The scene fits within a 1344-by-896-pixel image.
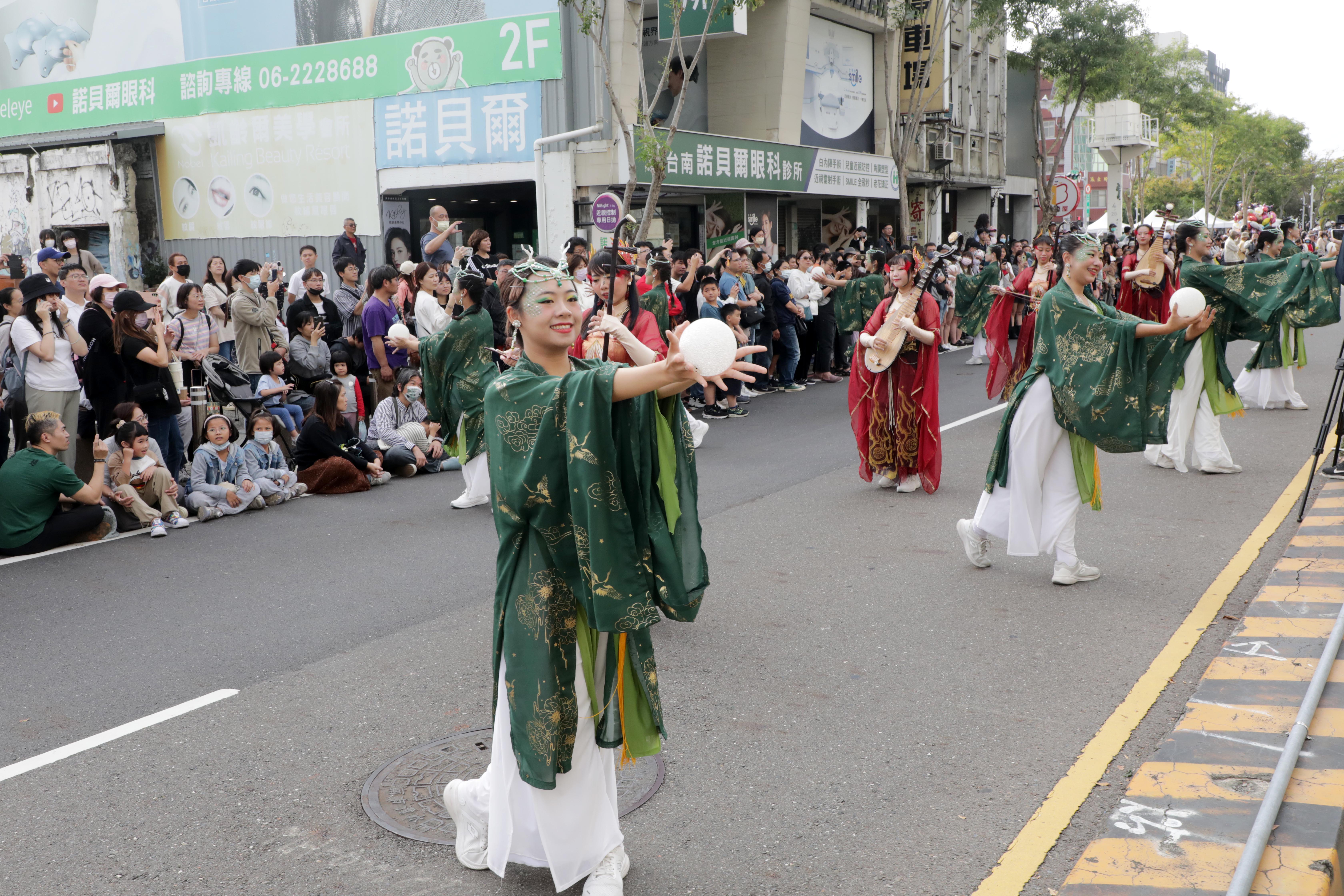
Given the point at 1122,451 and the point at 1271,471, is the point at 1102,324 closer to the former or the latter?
the point at 1122,451

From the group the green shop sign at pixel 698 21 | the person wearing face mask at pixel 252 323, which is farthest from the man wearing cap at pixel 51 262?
the green shop sign at pixel 698 21

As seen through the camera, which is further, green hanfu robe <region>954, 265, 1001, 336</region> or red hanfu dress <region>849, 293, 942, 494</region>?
green hanfu robe <region>954, 265, 1001, 336</region>

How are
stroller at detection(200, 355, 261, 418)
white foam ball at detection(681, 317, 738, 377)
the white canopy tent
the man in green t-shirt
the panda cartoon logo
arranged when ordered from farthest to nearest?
the white canopy tent → the panda cartoon logo → stroller at detection(200, 355, 261, 418) → the man in green t-shirt → white foam ball at detection(681, 317, 738, 377)

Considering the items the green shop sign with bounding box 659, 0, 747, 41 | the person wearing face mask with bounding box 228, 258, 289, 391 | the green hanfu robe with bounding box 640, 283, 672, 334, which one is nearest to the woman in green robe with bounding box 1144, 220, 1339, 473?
the green hanfu robe with bounding box 640, 283, 672, 334

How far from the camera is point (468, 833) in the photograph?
3.39m

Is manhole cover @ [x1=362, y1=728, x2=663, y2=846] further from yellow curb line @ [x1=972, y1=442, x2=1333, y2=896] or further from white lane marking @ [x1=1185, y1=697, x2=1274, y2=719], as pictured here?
white lane marking @ [x1=1185, y1=697, x2=1274, y2=719]

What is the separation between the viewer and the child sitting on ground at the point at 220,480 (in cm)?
849

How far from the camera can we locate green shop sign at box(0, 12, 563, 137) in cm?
1814

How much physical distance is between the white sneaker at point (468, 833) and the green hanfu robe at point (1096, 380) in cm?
369

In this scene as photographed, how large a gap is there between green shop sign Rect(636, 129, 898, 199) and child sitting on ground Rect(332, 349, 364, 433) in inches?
305

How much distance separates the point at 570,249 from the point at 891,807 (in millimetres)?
7335

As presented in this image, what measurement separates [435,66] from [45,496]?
13.0m

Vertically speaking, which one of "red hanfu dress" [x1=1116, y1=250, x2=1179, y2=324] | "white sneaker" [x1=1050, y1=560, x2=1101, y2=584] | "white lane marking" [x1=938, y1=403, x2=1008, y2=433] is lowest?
"white sneaker" [x1=1050, y1=560, x2=1101, y2=584]

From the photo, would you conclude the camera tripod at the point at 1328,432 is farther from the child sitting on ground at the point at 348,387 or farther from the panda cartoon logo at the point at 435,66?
the panda cartoon logo at the point at 435,66
